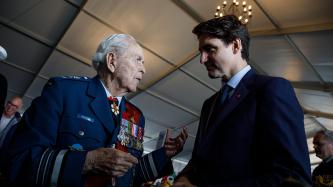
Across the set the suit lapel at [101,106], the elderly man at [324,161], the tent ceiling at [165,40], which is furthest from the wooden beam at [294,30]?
the suit lapel at [101,106]

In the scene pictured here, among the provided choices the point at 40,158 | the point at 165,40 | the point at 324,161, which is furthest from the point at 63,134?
the point at 165,40

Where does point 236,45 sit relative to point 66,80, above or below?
above

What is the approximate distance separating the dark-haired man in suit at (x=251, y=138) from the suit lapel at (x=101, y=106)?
18.4 inches

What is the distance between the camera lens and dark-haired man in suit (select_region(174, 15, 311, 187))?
103 cm

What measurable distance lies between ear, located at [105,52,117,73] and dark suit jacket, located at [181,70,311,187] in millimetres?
709

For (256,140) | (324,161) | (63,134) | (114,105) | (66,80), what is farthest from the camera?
(324,161)

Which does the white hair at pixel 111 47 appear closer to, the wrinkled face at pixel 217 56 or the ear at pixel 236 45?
the wrinkled face at pixel 217 56

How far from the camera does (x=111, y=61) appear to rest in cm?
176

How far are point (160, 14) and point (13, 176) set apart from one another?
5.49 meters

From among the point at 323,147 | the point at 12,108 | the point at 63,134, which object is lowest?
the point at 63,134

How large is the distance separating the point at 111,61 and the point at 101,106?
0.31m

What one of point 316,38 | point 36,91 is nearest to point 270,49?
point 316,38

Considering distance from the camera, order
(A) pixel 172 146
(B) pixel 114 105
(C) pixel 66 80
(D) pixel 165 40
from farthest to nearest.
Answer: (D) pixel 165 40, (A) pixel 172 146, (B) pixel 114 105, (C) pixel 66 80

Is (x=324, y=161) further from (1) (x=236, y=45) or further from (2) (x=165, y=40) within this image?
(2) (x=165, y=40)
